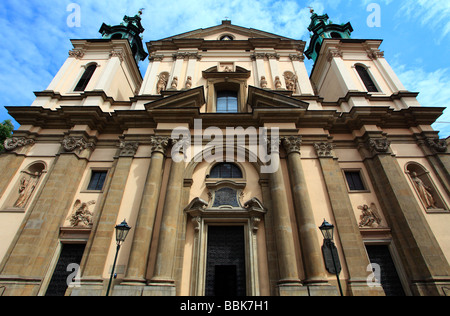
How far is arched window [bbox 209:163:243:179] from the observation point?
457 inches

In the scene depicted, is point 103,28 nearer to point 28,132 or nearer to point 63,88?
point 63,88

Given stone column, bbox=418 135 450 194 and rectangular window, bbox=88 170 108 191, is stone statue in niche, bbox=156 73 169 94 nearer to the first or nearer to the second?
rectangular window, bbox=88 170 108 191

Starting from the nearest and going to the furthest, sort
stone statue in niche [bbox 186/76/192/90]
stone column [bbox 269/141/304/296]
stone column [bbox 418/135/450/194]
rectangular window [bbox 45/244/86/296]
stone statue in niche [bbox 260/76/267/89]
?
1. stone column [bbox 269/141/304/296]
2. rectangular window [bbox 45/244/86/296]
3. stone column [bbox 418/135/450/194]
4. stone statue in niche [bbox 260/76/267/89]
5. stone statue in niche [bbox 186/76/192/90]

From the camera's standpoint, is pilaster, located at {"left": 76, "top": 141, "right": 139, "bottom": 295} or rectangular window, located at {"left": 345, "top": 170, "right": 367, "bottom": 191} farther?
rectangular window, located at {"left": 345, "top": 170, "right": 367, "bottom": 191}

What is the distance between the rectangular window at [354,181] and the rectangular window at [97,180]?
42.2 ft

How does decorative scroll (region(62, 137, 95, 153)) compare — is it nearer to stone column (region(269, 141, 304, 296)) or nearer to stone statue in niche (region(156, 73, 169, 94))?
stone statue in niche (region(156, 73, 169, 94))

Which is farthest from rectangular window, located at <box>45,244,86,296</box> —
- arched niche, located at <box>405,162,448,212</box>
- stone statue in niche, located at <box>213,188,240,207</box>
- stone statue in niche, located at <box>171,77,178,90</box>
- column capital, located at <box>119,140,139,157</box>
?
arched niche, located at <box>405,162,448,212</box>

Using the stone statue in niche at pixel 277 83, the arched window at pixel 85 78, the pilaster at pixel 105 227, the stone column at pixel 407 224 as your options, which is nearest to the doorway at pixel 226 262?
the pilaster at pixel 105 227

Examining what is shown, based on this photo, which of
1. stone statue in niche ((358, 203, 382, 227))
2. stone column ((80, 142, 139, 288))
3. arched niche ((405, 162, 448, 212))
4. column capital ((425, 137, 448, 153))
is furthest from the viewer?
column capital ((425, 137, 448, 153))

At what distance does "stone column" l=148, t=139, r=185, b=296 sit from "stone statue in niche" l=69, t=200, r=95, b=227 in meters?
3.81

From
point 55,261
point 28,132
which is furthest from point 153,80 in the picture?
point 55,261

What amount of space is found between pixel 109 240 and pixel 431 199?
49.5 ft

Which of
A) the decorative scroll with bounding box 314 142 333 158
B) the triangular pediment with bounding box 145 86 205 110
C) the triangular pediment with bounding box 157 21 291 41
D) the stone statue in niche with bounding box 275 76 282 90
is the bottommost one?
the decorative scroll with bounding box 314 142 333 158

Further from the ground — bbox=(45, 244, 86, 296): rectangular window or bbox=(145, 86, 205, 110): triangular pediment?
bbox=(145, 86, 205, 110): triangular pediment
